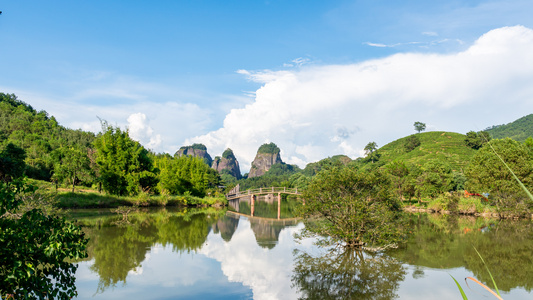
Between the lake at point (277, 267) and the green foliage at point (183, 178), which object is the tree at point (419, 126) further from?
the lake at point (277, 267)

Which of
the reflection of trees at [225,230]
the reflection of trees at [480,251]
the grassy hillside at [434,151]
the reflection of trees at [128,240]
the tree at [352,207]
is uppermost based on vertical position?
the grassy hillside at [434,151]

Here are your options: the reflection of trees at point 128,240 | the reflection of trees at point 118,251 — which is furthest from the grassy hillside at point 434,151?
Result: the reflection of trees at point 118,251

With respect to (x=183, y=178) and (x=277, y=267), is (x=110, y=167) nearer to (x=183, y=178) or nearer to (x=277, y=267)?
(x=183, y=178)

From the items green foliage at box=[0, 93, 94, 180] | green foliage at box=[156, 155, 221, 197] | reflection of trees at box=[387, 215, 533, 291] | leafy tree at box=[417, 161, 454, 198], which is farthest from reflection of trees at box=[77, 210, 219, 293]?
leafy tree at box=[417, 161, 454, 198]

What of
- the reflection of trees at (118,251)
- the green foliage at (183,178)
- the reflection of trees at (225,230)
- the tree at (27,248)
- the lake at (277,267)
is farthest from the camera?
the green foliage at (183,178)

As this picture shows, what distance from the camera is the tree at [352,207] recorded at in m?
16.1

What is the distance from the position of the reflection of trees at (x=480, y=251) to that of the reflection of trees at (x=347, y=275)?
1914mm

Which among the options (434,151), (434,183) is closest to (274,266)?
(434,183)

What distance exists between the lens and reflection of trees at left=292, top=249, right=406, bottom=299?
1093 cm

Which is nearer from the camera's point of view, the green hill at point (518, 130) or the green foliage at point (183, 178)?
the green foliage at point (183, 178)

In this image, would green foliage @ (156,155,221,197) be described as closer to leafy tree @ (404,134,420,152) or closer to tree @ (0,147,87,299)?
tree @ (0,147,87,299)

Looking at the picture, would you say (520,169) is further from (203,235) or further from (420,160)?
(420,160)

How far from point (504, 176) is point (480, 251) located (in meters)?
25.0

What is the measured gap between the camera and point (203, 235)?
2214 cm
